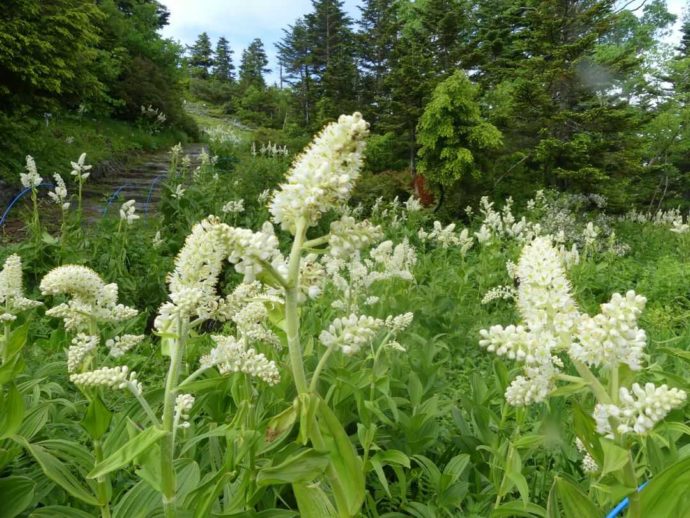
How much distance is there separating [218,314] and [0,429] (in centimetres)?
76

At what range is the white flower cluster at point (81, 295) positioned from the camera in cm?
184

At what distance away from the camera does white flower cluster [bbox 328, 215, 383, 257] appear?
128 centimetres

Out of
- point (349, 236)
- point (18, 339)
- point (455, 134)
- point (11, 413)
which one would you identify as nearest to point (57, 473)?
point (11, 413)

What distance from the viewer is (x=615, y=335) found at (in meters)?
1.10

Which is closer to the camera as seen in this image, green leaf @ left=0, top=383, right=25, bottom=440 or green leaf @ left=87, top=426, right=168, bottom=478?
green leaf @ left=87, top=426, right=168, bottom=478

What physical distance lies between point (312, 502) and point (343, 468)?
0.16m

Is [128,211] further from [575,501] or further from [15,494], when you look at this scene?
[575,501]

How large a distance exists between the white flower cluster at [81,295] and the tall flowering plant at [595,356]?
1.43 meters

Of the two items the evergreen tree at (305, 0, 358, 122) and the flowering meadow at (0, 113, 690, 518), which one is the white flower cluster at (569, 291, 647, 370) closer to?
the flowering meadow at (0, 113, 690, 518)

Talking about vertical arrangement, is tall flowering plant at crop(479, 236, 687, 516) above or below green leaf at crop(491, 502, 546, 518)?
above

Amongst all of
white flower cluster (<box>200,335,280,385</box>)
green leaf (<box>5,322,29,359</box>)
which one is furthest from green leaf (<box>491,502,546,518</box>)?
green leaf (<box>5,322,29,359</box>)

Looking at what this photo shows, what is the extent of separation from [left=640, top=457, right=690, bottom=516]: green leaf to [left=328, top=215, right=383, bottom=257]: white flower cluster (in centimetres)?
87

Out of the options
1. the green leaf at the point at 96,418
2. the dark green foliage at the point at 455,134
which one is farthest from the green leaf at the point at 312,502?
the dark green foliage at the point at 455,134

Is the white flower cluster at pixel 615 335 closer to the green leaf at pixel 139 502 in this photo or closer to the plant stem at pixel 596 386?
the plant stem at pixel 596 386
